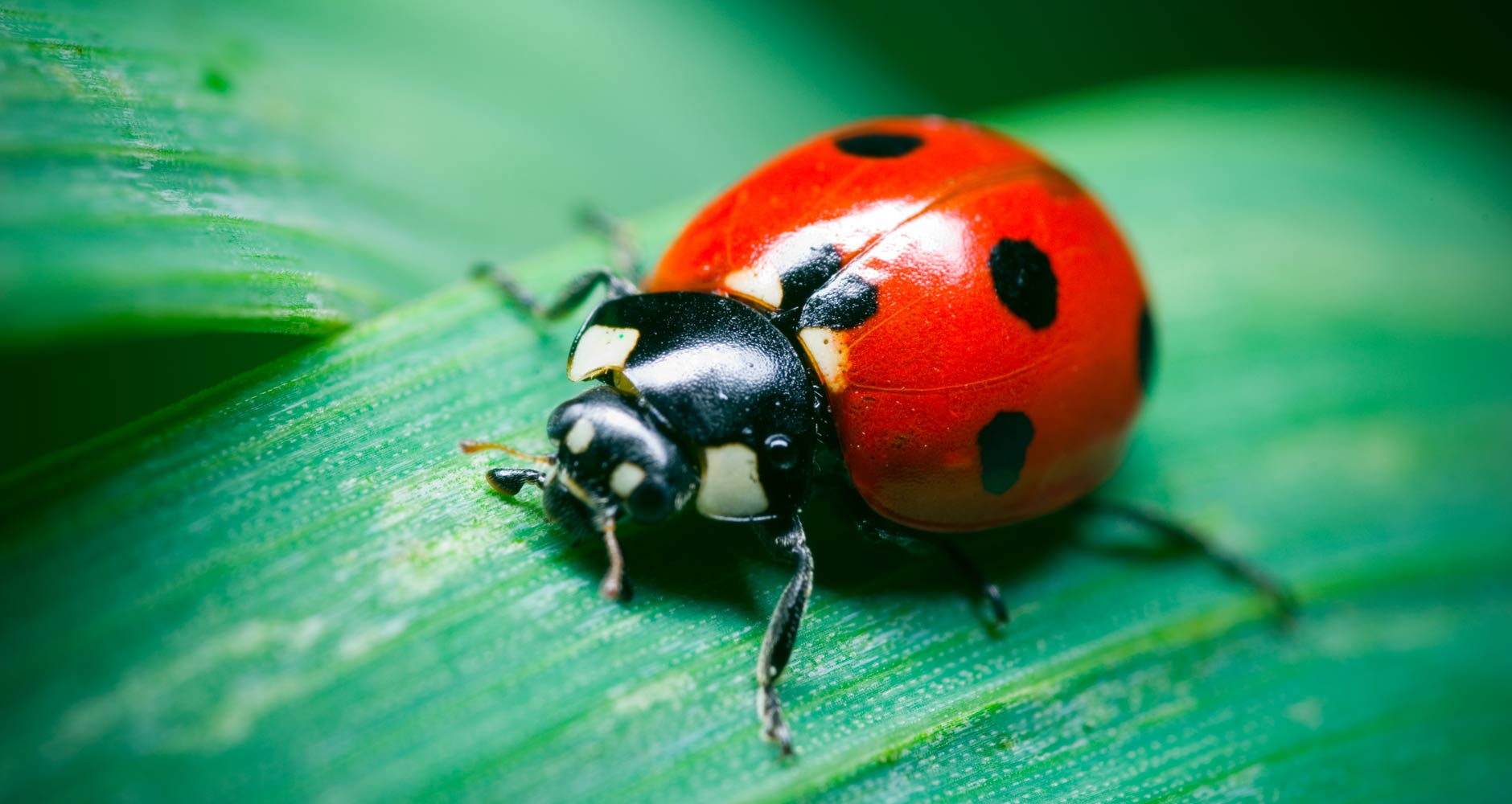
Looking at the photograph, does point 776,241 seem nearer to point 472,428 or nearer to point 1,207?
point 472,428

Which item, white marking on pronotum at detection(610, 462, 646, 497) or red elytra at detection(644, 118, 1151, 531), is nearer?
white marking on pronotum at detection(610, 462, 646, 497)

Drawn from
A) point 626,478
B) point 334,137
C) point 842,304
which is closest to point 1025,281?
point 842,304

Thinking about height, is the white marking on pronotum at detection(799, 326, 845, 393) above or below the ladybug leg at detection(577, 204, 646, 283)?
below

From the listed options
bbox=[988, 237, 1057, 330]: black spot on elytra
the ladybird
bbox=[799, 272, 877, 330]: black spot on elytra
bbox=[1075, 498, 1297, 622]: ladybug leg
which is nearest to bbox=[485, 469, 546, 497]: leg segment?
the ladybird

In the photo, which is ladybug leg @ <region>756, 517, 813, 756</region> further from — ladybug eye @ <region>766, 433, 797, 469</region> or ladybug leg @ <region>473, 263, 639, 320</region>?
ladybug leg @ <region>473, 263, 639, 320</region>

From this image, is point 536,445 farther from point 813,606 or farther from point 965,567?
point 965,567

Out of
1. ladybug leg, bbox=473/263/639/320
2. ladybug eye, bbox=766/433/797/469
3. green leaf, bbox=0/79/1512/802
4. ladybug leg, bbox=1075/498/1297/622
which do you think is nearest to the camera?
green leaf, bbox=0/79/1512/802

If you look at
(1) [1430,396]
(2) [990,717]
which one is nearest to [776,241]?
(2) [990,717]
